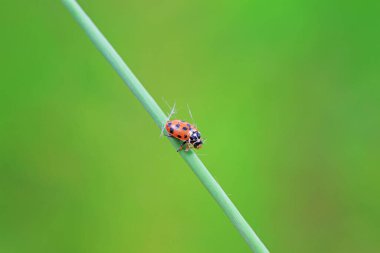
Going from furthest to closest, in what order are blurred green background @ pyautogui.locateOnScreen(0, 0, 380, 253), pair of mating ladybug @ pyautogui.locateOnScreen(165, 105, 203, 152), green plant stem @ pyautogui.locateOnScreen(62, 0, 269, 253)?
blurred green background @ pyautogui.locateOnScreen(0, 0, 380, 253) < pair of mating ladybug @ pyautogui.locateOnScreen(165, 105, 203, 152) < green plant stem @ pyautogui.locateOnScreen(62, 0, 269, 253)

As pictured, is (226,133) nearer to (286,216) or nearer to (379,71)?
(286,216)

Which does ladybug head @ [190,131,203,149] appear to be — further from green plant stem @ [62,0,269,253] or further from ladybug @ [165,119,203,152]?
green plant stem @ [62,0,269,253]

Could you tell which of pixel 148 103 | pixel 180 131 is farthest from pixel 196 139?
pixel 148 103

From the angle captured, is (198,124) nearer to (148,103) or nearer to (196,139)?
(196,139)

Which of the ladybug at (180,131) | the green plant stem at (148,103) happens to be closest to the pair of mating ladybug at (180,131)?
the ladybug at (180,131)

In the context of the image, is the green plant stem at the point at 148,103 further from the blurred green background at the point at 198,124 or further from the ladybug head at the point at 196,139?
the blurred green background at the point at 198,124

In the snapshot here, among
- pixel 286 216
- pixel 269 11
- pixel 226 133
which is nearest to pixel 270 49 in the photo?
pixel 269 11

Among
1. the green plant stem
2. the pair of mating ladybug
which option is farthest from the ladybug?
Result: the green plant stem
